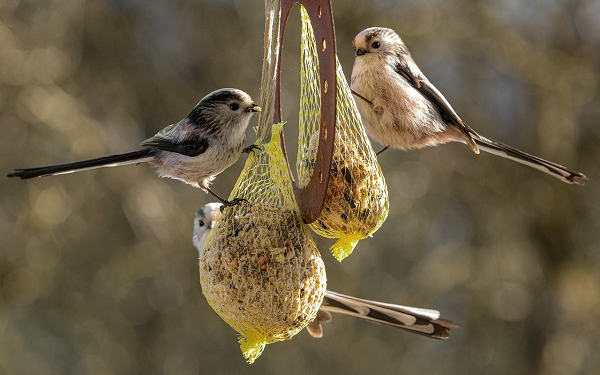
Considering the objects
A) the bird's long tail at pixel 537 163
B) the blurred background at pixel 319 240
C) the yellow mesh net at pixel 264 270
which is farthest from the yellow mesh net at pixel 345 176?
the blurred background at pixel 319 240

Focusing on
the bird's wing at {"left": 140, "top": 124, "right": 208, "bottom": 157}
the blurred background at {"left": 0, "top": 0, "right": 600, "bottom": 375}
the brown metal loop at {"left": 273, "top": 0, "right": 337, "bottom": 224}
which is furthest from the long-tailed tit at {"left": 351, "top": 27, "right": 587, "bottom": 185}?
the blurred background at {"left": 0, "top": 0, "right": 600, "bottom": 375}

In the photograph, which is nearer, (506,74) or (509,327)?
(506,74)

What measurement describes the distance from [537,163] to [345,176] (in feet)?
3.51

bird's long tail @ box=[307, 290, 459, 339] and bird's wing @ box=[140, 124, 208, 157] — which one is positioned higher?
bird's wing @ box=[140, 124, 208, 157]

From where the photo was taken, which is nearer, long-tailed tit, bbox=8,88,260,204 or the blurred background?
long-tailed tit, bbox=8,88,260,204

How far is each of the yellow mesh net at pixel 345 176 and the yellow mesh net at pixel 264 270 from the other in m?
0.15

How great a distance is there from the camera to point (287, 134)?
358 inches

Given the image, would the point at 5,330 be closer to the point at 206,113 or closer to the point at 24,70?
the point at 24,70

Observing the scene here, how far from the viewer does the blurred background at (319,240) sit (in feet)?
29.8

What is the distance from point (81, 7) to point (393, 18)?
10.9 ft

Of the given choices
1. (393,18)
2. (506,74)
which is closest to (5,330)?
(393,18)

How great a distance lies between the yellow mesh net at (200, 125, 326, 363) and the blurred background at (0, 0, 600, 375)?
5.26 m

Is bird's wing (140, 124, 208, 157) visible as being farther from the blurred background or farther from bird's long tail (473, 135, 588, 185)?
the blurred background

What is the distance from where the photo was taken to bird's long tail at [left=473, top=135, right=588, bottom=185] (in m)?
3.88
